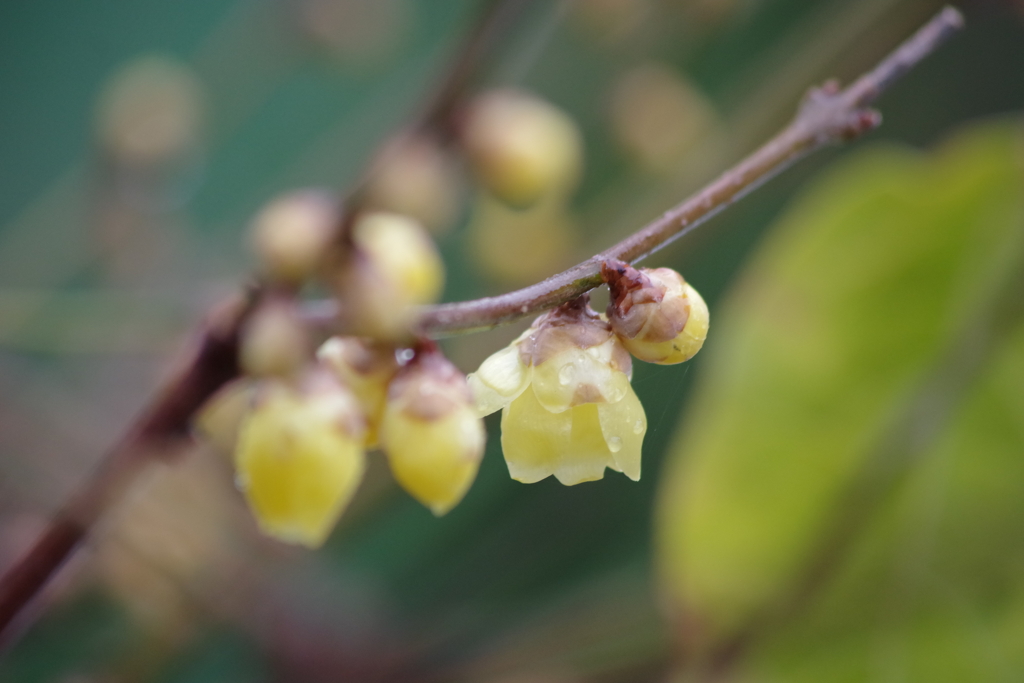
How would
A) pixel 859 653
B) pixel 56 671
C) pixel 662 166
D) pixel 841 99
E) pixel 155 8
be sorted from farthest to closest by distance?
pixel 155 8 → pixel 662 166 → pixel 56 671 → pixel 859 653 → pixel 841 99

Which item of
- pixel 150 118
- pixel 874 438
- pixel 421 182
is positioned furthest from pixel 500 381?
pixel 150 118

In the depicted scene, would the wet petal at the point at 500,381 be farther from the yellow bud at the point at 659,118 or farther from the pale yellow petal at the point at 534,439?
the yellow bud at the point at 659,118

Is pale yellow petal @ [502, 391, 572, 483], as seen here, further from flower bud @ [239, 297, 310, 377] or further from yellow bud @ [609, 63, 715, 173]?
yellow bud @ [609, 63, 715, 173]

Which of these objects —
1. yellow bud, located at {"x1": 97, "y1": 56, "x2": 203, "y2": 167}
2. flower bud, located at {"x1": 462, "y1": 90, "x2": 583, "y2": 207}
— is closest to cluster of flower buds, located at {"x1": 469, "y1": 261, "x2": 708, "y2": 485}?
flower bud, located at {"x1": 462, "y1": 90, "x2": 583, "y2": 207}

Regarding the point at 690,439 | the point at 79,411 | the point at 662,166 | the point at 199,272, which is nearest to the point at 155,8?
the point at 199,272

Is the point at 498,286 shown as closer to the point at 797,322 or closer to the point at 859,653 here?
the point at 797,322

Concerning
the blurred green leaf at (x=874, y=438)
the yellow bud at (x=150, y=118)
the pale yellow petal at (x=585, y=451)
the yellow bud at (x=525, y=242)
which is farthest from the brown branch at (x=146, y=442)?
the yellow bud at (x=150, y=118)
